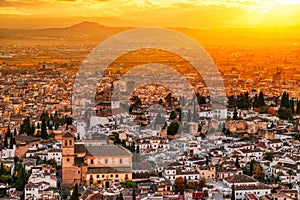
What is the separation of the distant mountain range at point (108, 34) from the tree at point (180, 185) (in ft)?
143

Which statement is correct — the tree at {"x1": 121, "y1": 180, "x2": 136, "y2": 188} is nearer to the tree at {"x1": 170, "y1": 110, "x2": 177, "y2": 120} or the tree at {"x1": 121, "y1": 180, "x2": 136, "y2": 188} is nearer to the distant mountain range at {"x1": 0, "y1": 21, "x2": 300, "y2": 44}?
the tree at {"x1": 170, "y1": 110, "x2": 177, "y2": 120}

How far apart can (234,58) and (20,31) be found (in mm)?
21755

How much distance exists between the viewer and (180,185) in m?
11.5

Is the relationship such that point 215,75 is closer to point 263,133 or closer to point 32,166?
point 263,133

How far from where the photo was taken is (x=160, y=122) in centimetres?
1830

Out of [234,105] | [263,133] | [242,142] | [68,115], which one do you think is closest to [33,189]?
[242,142]

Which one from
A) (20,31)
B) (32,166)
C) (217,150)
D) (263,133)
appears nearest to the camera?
(32,166)

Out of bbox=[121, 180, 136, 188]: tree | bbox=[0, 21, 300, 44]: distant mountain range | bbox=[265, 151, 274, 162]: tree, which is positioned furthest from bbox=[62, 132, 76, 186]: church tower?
bbox=[0, 21, 300, 44]: distant mountain range

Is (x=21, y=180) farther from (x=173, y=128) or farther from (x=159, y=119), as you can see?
(x=159, y=119)

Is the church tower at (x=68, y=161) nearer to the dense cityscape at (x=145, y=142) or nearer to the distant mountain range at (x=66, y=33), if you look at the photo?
the dense cityscape at (x=145, y=142)

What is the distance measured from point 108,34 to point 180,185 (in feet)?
154

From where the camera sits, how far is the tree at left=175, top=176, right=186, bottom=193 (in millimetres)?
11387

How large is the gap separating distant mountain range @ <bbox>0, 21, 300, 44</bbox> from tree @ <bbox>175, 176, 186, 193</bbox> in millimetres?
43558

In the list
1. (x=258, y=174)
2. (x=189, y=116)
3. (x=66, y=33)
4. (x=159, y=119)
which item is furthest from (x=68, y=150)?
(x=66, y=33)
